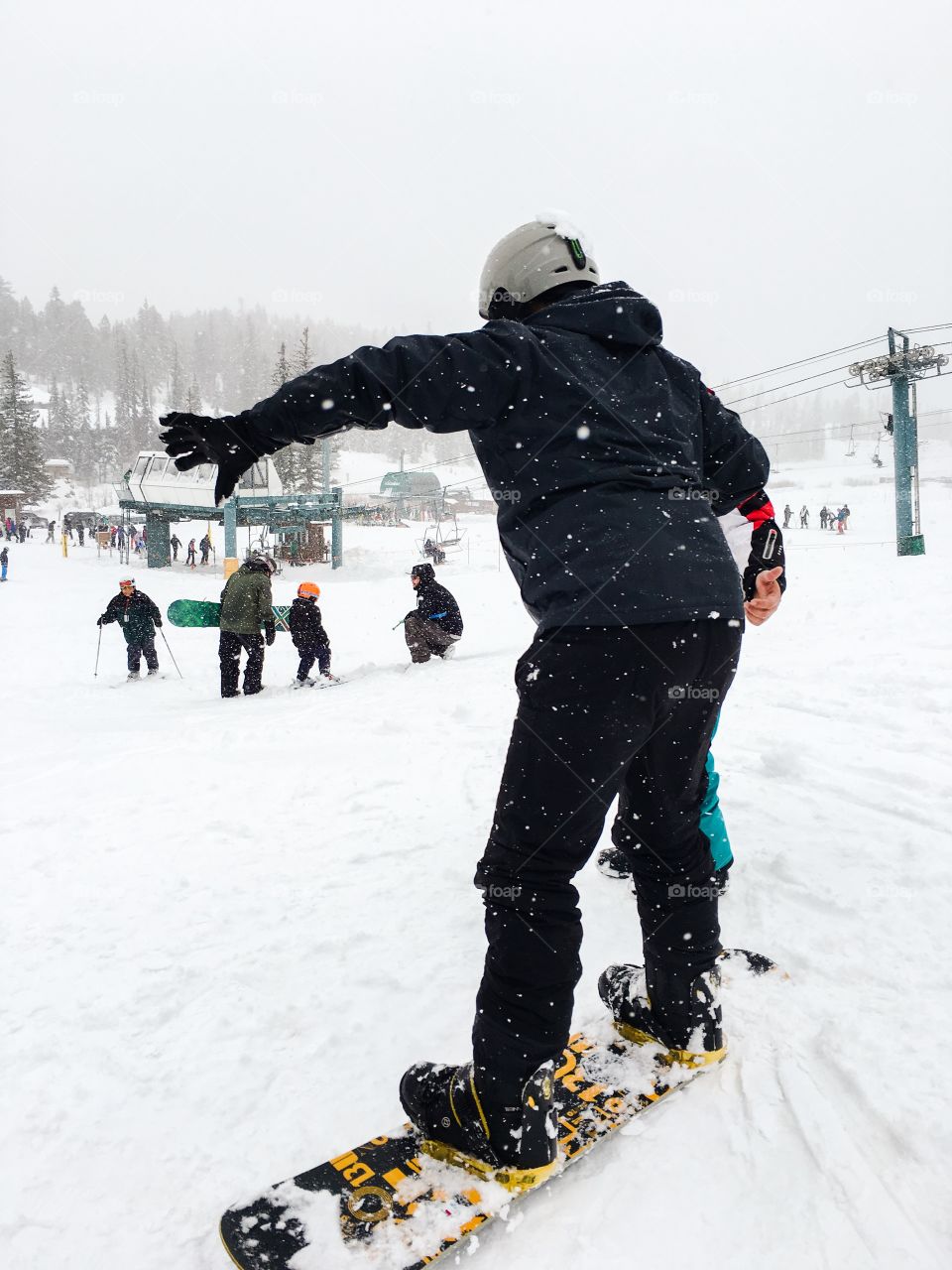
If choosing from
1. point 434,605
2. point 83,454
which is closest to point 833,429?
point 434,605

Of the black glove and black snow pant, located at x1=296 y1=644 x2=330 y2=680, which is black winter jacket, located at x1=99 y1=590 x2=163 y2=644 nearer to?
black snow pant, located at x1=296 y1=644 x2=330 y2=680

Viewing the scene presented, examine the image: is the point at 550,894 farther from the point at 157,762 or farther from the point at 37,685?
the point at 37,685

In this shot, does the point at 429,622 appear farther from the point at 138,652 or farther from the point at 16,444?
the point at 16,444

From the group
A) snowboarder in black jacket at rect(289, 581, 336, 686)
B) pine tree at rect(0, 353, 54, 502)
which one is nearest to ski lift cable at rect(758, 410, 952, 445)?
snowboarder in black jacket at rect(289, 581, 336, 686)

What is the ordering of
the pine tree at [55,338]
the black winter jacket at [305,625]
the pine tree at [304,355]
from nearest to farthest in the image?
the black winter jacket at [305,625], the pine tree at [304,355], the pine tree at [55,338]

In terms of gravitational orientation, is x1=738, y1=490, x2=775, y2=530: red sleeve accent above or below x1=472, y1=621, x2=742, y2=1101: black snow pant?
above

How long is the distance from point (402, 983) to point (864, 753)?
→ 11.9 feet

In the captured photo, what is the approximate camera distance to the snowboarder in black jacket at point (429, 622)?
1124cm

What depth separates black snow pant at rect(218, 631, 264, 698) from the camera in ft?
33.0

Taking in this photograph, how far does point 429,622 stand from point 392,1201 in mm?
9805

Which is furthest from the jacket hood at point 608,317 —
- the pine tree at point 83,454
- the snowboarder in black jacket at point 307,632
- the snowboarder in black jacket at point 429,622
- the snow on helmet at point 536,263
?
the pine tree at point 83,454

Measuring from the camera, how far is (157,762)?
5.30 meters

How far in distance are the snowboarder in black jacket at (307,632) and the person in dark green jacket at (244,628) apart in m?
0.38

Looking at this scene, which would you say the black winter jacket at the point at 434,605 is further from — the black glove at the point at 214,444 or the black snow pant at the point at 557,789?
the black snow pant at the point at 557,789
